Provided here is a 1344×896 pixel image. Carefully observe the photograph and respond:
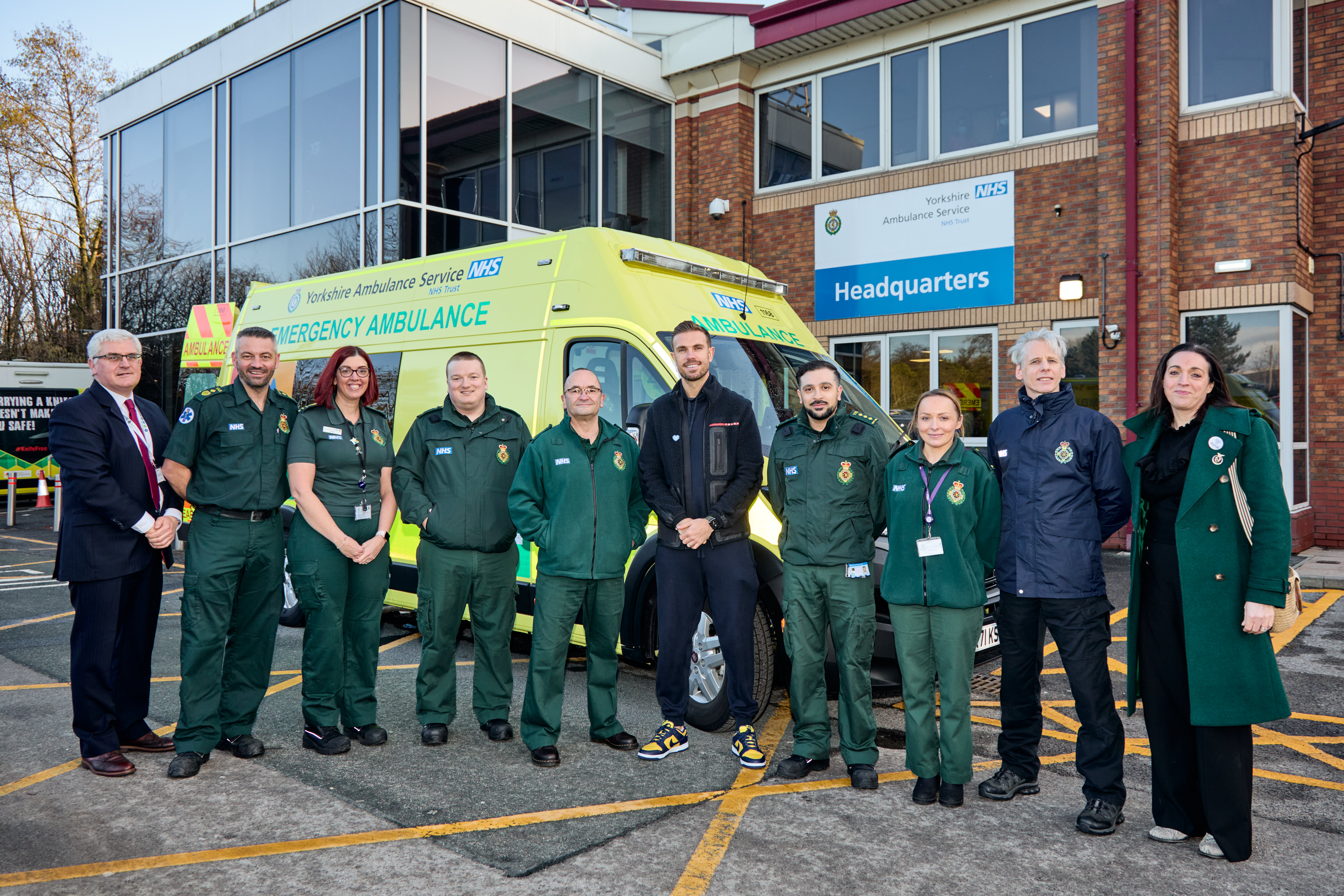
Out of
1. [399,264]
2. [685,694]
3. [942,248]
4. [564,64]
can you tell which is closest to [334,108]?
[564,64]

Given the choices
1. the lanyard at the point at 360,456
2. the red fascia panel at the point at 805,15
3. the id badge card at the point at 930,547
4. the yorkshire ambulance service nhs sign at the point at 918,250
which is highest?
the red fascia panel at the point at 805,15

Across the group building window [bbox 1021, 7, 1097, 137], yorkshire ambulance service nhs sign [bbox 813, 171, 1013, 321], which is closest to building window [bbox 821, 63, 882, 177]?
yorkshire ambulance service nhs sign [bbox 813, 171, 1013, 321]

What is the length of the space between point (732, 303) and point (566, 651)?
2.57 meters

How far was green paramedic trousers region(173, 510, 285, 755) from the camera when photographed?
4203mm

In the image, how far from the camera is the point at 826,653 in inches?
170

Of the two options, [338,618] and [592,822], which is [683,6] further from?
[592,822]

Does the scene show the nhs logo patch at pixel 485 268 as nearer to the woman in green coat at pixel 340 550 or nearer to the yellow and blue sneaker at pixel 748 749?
the woman in green coat at pixel 340 550

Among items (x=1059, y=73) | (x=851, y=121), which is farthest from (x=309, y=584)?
(x=851, y=121)

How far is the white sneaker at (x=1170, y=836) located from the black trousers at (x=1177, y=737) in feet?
0.05

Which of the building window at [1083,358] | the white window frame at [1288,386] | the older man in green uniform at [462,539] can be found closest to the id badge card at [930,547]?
the older man in green uniform at [462,539]

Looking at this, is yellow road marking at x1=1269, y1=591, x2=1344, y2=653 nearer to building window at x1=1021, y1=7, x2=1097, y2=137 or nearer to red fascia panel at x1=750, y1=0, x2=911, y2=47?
building window at x1=1021, y1=7, x2=1097, y2=137

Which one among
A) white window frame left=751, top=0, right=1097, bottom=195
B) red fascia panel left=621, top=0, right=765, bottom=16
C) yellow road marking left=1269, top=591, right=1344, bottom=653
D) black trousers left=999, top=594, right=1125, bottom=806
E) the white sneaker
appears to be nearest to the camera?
the white sneaker

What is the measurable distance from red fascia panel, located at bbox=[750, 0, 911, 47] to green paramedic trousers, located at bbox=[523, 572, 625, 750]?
1052cm

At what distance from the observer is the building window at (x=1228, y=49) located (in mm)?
10336
